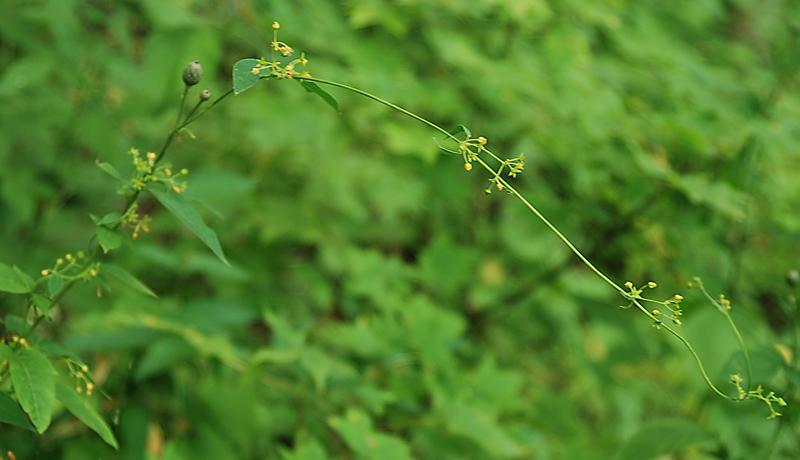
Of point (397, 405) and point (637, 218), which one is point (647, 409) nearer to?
point (637, 218)

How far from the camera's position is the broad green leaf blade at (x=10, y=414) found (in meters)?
0.72

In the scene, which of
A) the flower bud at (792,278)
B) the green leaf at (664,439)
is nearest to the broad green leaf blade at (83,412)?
the green leaf at (664,439)

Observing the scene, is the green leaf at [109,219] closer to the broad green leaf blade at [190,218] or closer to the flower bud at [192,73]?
the broad green leaf blade at [190,218]

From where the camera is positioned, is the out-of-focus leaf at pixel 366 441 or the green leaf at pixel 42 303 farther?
the out-of-focus leaf at pixel 366 441

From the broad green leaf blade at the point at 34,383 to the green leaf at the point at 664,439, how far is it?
0.99 metres

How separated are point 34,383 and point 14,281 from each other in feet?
0.44

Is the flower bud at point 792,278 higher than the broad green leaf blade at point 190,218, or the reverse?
the flower bud at point 792,278

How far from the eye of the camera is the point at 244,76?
0.69 metres

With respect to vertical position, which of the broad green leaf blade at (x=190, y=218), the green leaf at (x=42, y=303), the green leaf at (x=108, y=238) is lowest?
the green leaf at (x=42, y=303)

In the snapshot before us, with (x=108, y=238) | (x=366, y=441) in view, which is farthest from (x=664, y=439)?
(x=108, y=238)

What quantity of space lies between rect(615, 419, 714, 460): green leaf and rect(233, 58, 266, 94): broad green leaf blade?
975 millimetres

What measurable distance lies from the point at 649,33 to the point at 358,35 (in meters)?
1.10

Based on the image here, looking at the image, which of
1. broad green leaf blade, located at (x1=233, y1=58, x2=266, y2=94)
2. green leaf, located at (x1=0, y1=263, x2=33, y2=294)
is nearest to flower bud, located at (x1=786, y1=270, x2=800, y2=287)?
broad green leaf blade, located at (x1=233, y1=58, x2=266, y2=94)

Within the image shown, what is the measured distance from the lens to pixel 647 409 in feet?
7.99
